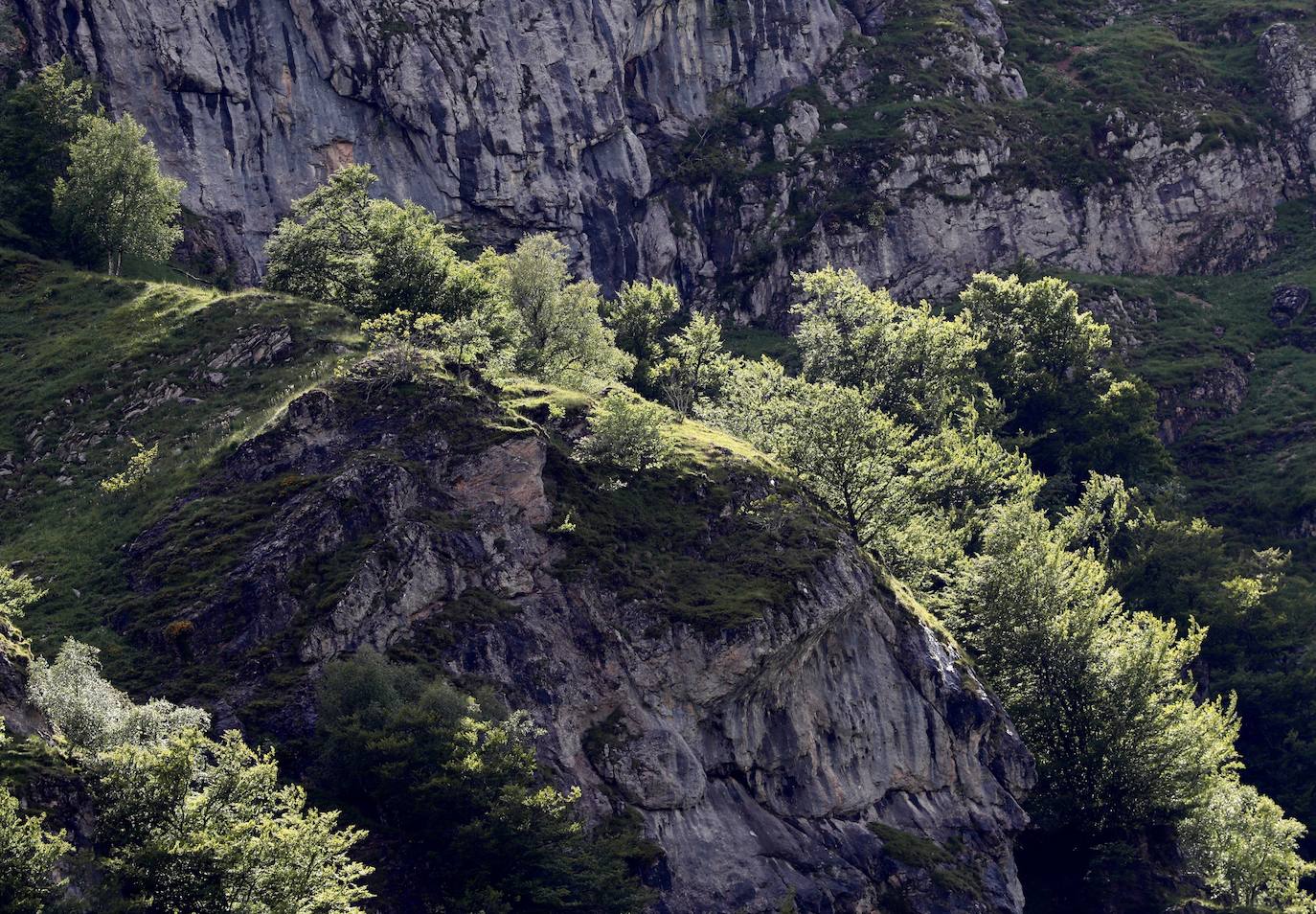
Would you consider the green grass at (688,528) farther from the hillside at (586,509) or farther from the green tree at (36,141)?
the green tree at (36,141)

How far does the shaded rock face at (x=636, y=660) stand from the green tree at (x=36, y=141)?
3551 cm

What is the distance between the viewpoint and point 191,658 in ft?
156

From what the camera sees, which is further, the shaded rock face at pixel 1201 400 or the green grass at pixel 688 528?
the shaded rock face at pixel 1201 400

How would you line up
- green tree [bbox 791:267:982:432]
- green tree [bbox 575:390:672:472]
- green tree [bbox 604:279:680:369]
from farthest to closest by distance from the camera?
green tree [bbox 604:279:680:369], green tree [bbox 791:267:982:432], green tree [bbox 575:390:672:472]

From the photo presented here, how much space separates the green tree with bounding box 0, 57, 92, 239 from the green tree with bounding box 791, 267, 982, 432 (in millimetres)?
46452

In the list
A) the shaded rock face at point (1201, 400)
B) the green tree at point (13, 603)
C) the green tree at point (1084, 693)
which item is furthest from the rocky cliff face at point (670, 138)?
the green tree at point (1084, 693)

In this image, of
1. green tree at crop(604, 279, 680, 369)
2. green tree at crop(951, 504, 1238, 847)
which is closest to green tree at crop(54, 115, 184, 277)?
green tree at crop(604, 279, 680, 369)

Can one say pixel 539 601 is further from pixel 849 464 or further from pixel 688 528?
pixel 849 464

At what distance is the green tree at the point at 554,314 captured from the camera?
77812 millimetres

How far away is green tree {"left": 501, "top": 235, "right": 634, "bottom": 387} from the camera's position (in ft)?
255

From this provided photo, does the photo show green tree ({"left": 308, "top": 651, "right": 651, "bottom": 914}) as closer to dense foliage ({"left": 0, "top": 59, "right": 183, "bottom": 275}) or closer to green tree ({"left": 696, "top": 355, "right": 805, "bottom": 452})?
green tree ({"left": 696, "top": 355, "right": 805, "bottom": 452})

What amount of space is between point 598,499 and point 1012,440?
47126 mm

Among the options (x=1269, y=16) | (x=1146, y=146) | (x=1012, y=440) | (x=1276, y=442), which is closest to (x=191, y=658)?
(x=1012, y=440)

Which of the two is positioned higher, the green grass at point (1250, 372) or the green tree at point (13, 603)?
the green tree at point (13, 603)
